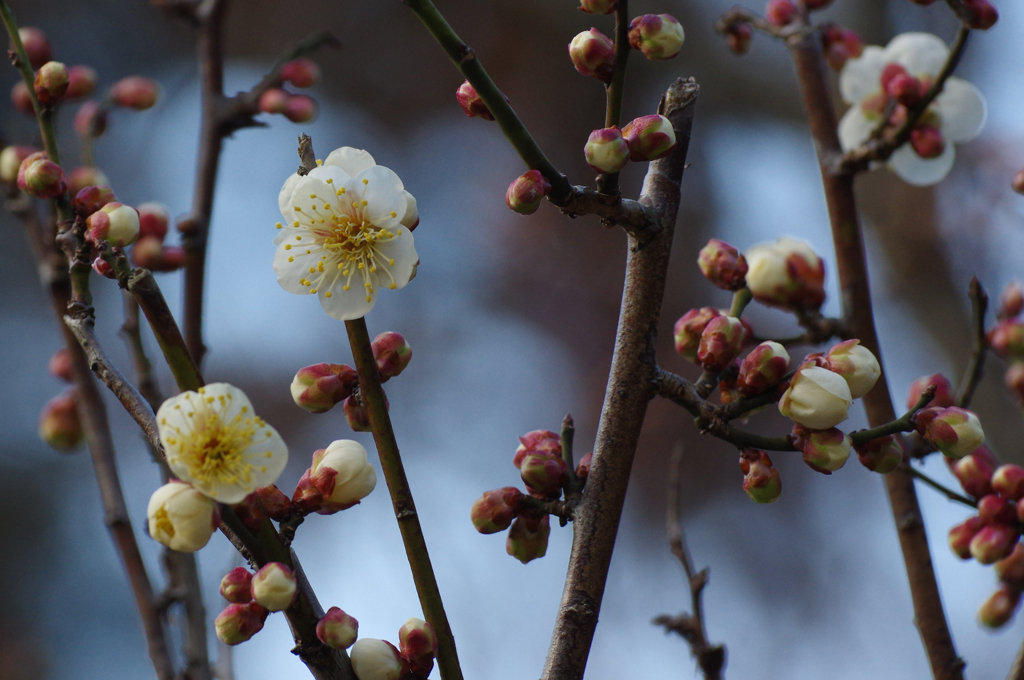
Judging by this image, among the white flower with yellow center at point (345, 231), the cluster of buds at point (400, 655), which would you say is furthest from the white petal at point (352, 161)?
the cluster of buds at point (400, 655)

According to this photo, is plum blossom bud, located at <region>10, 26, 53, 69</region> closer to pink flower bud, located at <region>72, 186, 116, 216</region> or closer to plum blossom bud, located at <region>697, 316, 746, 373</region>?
pink flower bud, located at <region>72, 186, 116, 216</region>

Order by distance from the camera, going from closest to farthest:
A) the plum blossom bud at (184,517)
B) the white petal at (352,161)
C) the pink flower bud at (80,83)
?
the plum blossom bud at (184,517) → the white petal at (352,161) → the pink flower bud at (80,83)

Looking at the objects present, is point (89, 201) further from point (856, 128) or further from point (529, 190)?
point (856, 128)

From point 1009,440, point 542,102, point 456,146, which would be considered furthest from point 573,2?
point 1009,440

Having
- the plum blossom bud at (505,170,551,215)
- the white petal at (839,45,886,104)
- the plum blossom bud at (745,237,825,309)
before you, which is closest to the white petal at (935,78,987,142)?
the white petal at (839,45,886,104)

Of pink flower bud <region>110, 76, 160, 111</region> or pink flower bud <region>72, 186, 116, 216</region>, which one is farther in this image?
pink flower bud <region>110, 76, 160, 111</region>

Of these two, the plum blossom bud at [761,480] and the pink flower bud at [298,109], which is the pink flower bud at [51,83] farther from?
the plum blossom bud at [761,480]

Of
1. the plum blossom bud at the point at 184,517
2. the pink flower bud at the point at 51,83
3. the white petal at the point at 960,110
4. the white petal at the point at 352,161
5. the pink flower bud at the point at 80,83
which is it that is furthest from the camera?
the white petal at the point at 960,110
